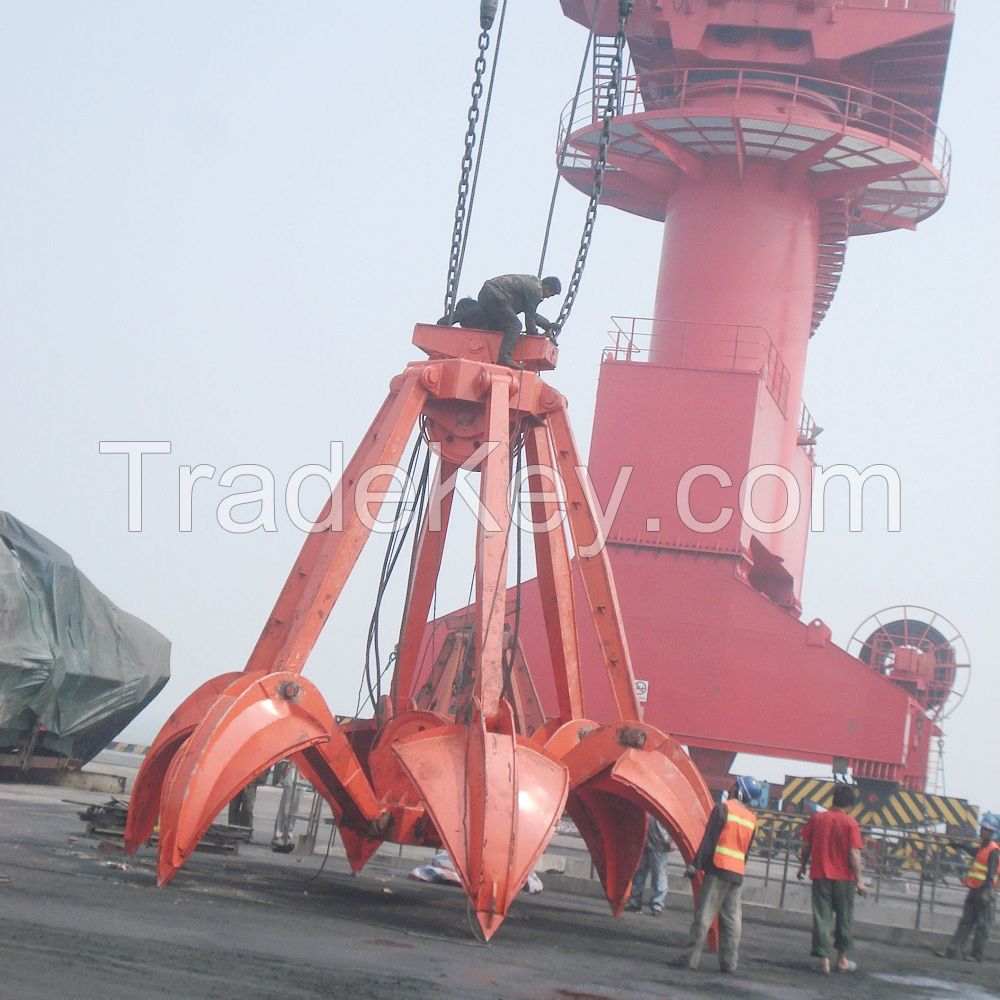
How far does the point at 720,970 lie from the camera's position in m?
9.23

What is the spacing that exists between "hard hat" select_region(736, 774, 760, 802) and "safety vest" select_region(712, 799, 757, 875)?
37 cm

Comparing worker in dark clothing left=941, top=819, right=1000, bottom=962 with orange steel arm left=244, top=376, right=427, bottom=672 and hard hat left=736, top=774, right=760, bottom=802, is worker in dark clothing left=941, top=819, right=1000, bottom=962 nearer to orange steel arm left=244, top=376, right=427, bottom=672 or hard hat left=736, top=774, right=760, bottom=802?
hard hat left=736, top=774, right=760, bottom=802

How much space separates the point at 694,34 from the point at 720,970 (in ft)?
58.3

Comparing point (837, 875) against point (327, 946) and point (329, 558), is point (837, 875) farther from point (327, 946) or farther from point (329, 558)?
point (329, 558)

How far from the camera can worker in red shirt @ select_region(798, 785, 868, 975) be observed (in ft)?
33.4

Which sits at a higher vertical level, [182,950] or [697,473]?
[697,473]

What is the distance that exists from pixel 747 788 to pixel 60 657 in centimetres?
1252

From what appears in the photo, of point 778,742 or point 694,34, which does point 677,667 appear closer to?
point 778,742

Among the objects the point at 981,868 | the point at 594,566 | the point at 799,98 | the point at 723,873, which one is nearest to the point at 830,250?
the point at 799,98

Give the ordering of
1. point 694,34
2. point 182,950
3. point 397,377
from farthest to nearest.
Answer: point 694,34
point 397,377
point 182,950

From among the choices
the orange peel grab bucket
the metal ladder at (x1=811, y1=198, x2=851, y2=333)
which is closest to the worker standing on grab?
the orange peel grab bucket

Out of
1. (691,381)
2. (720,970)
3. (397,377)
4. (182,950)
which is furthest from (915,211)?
(182,950)

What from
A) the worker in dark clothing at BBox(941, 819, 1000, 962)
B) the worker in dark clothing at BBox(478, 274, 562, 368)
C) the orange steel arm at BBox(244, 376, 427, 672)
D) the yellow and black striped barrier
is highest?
the worker in dark clothing at BBox(478, 274, 562, 368)

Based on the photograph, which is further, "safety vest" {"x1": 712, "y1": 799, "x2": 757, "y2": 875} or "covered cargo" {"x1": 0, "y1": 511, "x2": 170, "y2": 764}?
"covered cargo" {"x1": 0, "y1": 511, "x2": 170, "y2": 764}
